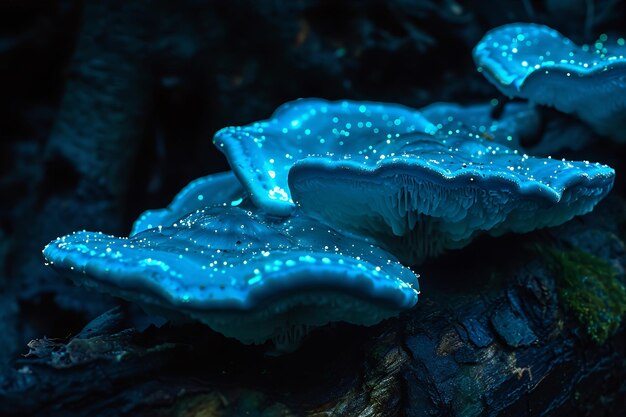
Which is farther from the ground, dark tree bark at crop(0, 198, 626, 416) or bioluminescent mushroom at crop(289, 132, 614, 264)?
bioluminescent mushroom at crop(289, 132, 614, 264)

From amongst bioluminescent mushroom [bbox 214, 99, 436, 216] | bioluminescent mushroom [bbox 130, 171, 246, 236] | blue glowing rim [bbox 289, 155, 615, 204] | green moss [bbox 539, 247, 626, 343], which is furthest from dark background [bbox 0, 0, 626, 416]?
blue glowing rim [bbox 289, 155, 615, 204]

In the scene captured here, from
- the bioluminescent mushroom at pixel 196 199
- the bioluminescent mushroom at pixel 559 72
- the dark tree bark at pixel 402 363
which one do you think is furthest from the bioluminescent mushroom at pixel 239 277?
the bioluminescent mushroom at pixel 559 72

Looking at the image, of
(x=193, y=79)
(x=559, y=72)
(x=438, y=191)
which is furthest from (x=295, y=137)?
(x=193, y=79)

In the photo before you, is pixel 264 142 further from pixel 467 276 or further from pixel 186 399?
pixel 186 399

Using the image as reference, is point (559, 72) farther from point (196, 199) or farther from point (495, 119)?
point (196, 199)

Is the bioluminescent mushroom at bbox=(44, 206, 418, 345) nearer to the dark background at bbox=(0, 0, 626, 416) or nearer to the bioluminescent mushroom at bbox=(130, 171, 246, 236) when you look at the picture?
the bioluminescent mushroom at bbox=(130, 171, 246, 236)

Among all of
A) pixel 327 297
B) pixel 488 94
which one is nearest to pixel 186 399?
pixel 327 297
